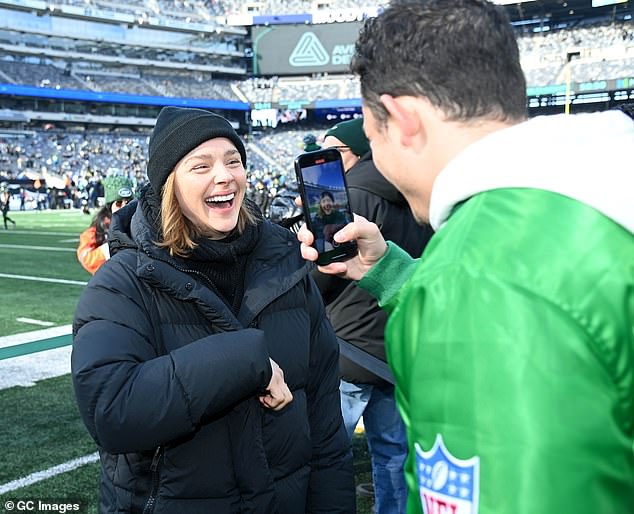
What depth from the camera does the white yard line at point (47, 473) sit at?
397cm

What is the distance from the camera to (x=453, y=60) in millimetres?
1066

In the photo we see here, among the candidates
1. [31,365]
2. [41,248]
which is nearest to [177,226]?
[31,365]

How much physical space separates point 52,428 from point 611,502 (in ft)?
15.3

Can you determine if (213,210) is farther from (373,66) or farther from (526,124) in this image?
(526,124)

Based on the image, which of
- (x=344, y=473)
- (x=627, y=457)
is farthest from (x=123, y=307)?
(x=627, y=457)

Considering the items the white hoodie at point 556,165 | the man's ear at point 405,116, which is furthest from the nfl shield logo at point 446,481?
the man's ear at point 405,116

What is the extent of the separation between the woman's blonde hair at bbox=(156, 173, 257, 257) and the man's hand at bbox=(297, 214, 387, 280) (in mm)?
296

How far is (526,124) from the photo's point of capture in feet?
3.27

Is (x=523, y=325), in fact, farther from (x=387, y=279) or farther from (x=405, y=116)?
(x=387, y=279)

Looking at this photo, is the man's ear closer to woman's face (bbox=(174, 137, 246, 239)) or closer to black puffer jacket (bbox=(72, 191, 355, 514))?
black puffer jacket (bbox=(72, 191, 355, 514))

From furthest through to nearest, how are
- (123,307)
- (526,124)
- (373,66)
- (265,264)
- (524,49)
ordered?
1. (524,49)
2. (265,264)
3. (123,307)
4. (373,66)
5. (526,124)

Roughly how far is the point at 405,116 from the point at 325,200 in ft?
3.06

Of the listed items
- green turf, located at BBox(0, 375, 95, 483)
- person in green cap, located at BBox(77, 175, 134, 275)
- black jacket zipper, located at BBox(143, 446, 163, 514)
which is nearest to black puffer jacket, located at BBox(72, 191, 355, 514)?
black jacket zipper, located at BBox(143, 446, 163, 514)

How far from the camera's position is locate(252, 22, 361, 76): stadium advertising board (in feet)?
202
